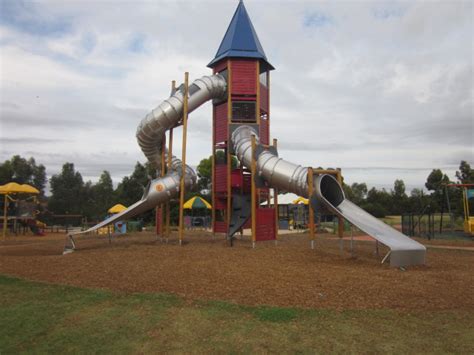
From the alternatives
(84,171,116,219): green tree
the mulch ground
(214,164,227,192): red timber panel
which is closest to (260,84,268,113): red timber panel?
(214,164,227,192): red timber panel

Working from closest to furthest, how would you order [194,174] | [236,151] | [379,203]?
[236,151], [194,174], [379,203]

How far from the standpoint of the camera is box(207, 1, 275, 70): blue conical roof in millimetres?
18516

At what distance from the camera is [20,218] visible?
1113 inches

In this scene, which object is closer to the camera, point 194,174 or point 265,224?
point 265,224

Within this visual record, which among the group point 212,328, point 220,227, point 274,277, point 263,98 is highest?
point 263,98

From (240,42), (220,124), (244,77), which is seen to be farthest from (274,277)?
(240,42)

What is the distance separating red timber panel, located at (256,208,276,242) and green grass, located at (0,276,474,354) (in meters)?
9.48

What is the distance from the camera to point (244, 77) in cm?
1845

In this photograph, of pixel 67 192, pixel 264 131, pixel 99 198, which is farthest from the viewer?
pixel 99 198

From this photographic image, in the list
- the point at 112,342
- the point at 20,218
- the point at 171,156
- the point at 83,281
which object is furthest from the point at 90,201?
the point at 112,342

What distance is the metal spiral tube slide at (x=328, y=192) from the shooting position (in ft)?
35.1

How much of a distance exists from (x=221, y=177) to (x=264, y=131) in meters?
2.99

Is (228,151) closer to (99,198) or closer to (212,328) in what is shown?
(212,328)

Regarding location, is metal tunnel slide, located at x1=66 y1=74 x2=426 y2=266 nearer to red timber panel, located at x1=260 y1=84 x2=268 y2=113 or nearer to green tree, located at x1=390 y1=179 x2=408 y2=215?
red timber panel, located at x1=260 y1=84 x2=268 y2=113
